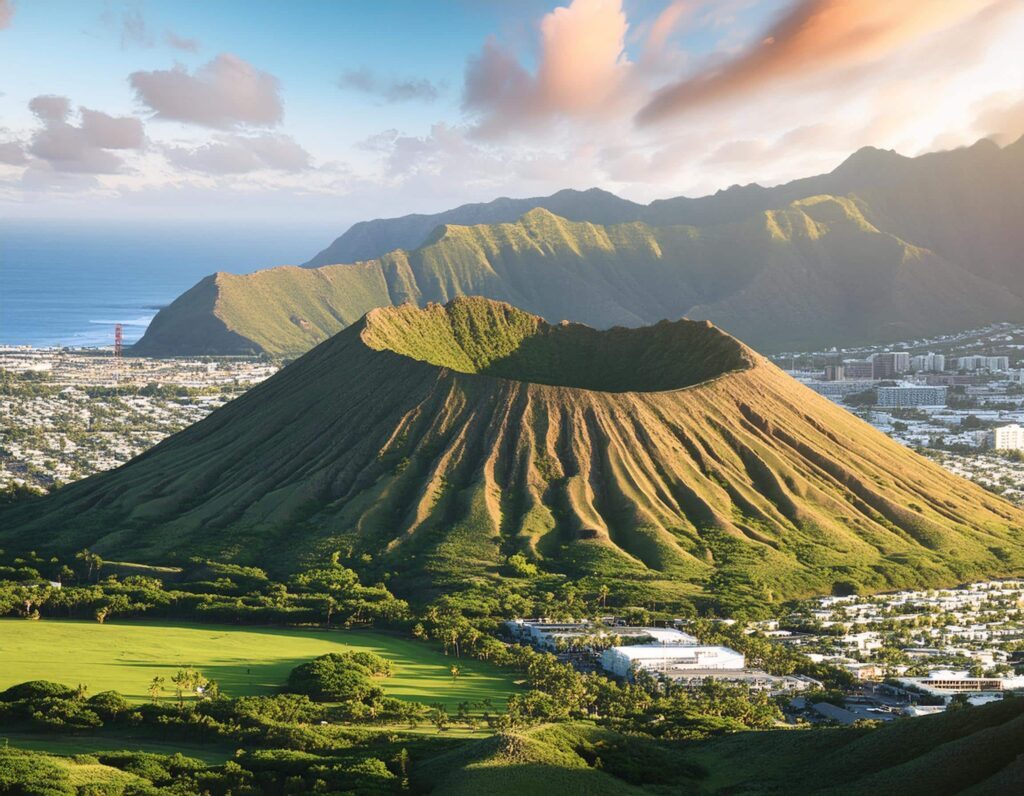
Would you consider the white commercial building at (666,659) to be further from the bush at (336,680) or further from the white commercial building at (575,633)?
the bush at (336,680)

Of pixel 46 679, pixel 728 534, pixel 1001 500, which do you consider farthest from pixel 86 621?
pixel 1001 500

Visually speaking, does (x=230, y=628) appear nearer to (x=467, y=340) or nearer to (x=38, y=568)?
(x=38, y=568)

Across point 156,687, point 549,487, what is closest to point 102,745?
point 156,687

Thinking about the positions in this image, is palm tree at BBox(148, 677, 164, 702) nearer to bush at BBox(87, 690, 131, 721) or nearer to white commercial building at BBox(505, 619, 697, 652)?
bush at BBox(87, 690, 131, 721)

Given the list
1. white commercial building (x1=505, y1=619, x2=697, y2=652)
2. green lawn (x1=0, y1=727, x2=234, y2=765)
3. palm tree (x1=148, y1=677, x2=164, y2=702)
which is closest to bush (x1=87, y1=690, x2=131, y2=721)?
green lawn (x1=0, y1=727, x2=234, y2=765)

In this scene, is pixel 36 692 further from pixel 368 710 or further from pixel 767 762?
pixel 767 762
